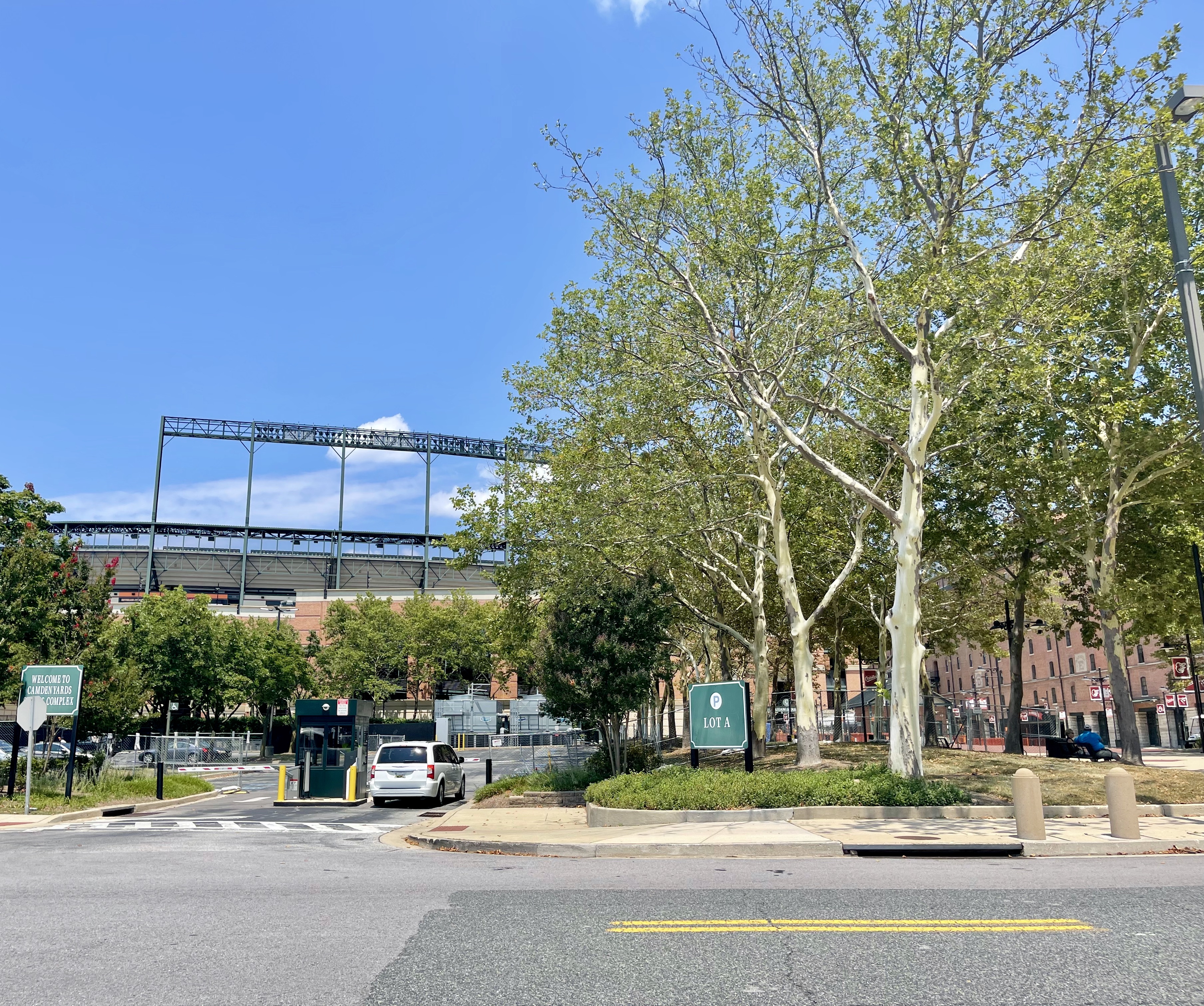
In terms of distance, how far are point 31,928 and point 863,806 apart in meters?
12.3

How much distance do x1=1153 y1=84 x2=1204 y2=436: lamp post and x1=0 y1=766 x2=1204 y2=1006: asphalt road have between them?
258 inches

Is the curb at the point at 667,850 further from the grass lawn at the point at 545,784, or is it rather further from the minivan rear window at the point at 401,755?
the minivan rear window at the point at 401,755

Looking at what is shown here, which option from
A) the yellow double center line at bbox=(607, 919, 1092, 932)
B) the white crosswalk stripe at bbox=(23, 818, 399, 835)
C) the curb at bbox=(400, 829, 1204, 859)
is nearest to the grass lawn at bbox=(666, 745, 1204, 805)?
the curb at bbox=(400, 829, 1204, 859)

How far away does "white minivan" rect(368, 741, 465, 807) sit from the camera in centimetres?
2383

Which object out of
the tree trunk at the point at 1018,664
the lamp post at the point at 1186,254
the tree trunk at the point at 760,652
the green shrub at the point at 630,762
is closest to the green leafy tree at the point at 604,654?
the green shrub at the point at 630,762

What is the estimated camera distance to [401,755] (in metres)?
24.6

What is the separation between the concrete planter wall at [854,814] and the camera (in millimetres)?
15625

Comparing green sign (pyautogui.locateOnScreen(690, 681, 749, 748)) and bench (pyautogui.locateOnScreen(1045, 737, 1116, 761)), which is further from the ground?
green sign (pyautogui.locateOnScreen(690, 681, 749, 748))

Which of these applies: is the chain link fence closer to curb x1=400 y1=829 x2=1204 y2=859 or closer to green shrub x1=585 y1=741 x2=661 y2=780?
green shrub x1=585 y1=741 x2=661 y2=780

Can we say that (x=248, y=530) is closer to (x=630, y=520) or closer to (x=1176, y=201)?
(x=630, y=520)

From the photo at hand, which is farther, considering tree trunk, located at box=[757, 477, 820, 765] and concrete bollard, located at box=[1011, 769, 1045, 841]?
tree trunk, located at box=[757, 477, 820, 765]

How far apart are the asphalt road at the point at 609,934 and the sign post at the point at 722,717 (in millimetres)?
7213

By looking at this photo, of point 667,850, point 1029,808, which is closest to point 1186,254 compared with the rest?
point 1029,808

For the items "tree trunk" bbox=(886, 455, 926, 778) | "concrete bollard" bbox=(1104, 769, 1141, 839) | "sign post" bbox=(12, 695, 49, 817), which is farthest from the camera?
"sign post" bbox=(12, 695, 49, 817)
